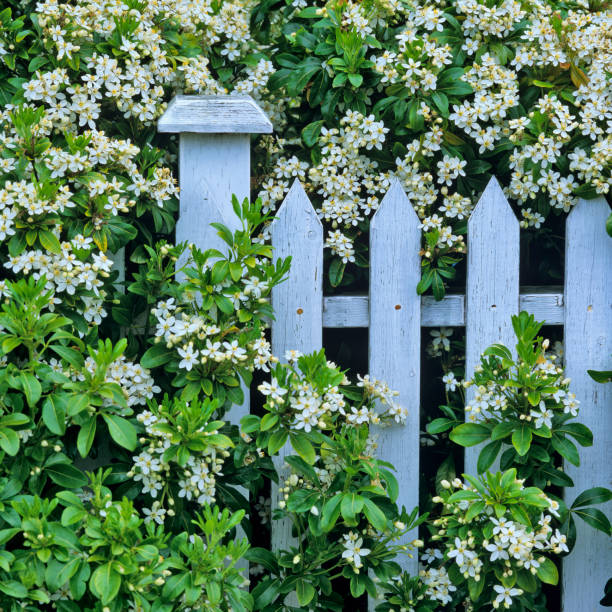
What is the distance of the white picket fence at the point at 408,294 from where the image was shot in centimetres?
262

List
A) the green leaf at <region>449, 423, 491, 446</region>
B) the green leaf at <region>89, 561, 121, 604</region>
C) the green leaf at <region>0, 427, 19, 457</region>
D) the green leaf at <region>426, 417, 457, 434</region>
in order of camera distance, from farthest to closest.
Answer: the green leaf at <region>426, 417, 457, 434</region> → the green leaf at <region>449, 423, 491, 446</region> → the green leaf at <region>0, 427, 19, 457</region> → the green leaf at <region>89, 561, 121, 604</region>

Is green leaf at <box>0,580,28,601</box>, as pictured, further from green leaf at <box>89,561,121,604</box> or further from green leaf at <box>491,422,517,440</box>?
green leaf at <box>491,422,517,440</box>

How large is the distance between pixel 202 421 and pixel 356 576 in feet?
2.09

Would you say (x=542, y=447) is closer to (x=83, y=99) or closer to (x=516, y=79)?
(x=516, y=79)

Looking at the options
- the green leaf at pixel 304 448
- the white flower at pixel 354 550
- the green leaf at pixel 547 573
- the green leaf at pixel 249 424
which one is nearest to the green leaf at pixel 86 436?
the green leaf at pixel 249 424

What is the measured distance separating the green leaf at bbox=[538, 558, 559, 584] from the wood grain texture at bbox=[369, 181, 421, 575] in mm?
430

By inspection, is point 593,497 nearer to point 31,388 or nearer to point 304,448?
point 304,448

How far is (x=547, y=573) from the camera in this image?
2.36m

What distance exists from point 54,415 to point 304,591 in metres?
0.84

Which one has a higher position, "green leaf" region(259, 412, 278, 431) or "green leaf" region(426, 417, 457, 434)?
"green leaf" region(259, 412, 278, 431)

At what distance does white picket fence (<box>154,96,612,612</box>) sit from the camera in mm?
2619

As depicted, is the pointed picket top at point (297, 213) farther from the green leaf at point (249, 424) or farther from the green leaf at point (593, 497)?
the green leaf at point (593, 497)

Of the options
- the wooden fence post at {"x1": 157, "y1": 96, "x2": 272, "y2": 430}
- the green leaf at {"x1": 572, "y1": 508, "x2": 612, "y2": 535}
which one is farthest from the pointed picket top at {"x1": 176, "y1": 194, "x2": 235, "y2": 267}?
the green leaf at {"x1": 572, "y1": 508, "x2": 612, "y2": 535}

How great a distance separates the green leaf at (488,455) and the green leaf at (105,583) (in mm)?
1079
